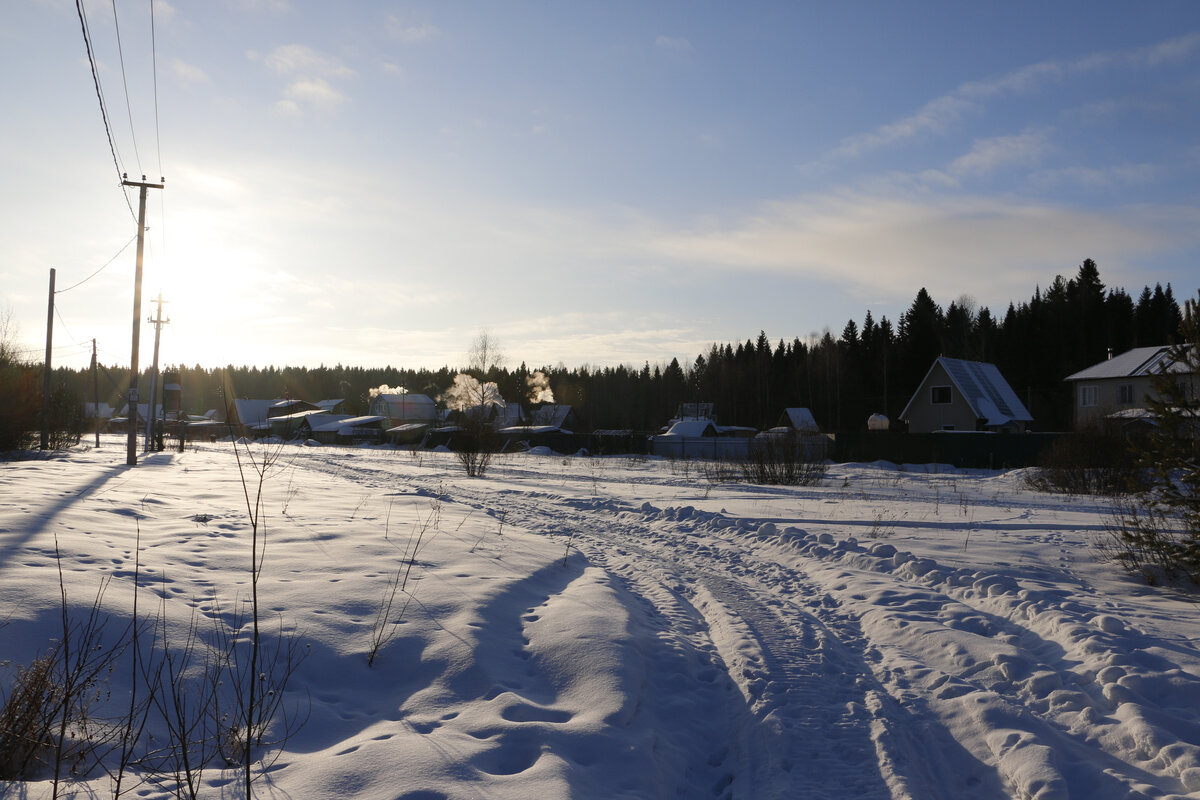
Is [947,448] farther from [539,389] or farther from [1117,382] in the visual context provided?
[539,389]

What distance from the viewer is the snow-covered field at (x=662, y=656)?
3.57 m

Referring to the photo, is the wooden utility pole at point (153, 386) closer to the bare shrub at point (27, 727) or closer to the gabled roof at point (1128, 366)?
the bare shrub at point (27, 727)

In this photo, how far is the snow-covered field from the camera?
3566 millimetres

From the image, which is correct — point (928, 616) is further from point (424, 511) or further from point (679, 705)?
point (424, 511)

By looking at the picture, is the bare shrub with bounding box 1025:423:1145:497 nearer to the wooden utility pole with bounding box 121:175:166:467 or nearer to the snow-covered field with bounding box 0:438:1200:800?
the snow-covered field with bounding box 0:438:1200:800

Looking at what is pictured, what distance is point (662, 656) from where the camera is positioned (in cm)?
534

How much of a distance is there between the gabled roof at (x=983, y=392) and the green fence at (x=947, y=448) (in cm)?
975

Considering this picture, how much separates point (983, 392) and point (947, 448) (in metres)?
12.7

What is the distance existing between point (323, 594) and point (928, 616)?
5.55m

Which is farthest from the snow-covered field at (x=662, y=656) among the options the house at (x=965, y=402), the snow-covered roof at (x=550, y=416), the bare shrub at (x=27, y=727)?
the snow-covered roof at (x=550, y=416)

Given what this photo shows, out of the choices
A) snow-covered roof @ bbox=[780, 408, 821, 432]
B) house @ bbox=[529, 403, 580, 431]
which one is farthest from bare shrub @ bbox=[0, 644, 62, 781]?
house @ bbox=[529, 403, 580, 431]

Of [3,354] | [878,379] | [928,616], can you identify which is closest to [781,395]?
[878,379]

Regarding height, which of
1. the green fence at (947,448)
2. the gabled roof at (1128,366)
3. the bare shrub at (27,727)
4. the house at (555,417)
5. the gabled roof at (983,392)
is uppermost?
the gabled roof at (1128,366)

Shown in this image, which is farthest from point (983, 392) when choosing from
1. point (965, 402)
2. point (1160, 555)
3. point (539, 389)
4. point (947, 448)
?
point (539, 389)
